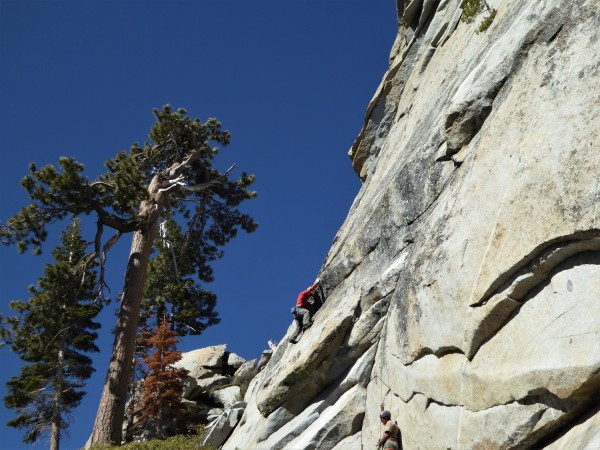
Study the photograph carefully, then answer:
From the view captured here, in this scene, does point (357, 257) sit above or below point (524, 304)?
above

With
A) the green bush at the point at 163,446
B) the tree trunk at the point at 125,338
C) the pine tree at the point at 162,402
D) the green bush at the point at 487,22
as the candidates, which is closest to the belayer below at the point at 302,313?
the green bush at the point at 163,446

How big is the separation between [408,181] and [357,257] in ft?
9.17

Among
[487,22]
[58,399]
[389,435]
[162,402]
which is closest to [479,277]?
[389,435]

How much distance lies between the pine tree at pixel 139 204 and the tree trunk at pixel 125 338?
0.12 ft

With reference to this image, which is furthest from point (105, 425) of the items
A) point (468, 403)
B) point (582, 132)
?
point (582, 132)

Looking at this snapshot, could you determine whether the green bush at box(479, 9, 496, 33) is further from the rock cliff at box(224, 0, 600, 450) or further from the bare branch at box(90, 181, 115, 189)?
the bare branch at box(90, 181, 115, 189)

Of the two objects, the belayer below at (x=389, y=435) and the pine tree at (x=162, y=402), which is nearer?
the belayer below at (x=389, y=435)

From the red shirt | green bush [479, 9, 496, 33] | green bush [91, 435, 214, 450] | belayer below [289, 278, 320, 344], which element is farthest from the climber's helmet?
green bush [479, 9, 496, 33]

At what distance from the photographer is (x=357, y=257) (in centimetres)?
1677

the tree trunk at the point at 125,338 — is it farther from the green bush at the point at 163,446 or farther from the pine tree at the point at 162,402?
the pine tree at the point at 162,402

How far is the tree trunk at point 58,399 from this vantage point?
29.1m

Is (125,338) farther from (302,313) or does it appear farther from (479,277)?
(479,277)

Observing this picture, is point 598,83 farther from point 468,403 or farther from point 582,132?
point 468,403

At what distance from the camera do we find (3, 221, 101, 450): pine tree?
24.0 metres
